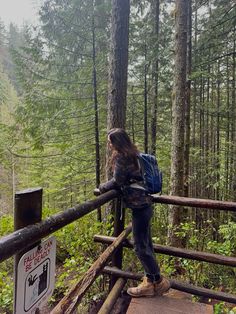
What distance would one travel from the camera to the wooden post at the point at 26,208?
138cm

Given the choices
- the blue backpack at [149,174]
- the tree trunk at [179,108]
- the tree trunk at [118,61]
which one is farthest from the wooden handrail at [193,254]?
the tree trunk at [179,108]

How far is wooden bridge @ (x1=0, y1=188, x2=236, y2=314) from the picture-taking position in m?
1.38

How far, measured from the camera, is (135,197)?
9.12 feet

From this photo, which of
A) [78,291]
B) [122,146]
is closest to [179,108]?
[122,146]

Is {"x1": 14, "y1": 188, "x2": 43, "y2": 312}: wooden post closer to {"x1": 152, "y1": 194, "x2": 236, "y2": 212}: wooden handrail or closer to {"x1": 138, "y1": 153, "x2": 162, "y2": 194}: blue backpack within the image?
{"x1": 138, "y1": 153, "x2": 162, "y2": 194}: blue backpack

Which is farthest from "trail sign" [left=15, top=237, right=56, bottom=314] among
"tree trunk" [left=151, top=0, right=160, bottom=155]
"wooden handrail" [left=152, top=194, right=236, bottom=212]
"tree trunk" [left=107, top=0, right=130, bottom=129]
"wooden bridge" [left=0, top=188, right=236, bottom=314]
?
"tree trunk" [left=151, top=0, right=160, bottom=155]

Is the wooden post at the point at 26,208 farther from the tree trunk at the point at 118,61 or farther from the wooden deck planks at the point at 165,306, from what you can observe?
the tree trunk at the point at 118,61

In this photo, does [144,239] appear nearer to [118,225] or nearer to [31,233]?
[118,225]

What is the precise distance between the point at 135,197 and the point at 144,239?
47cm

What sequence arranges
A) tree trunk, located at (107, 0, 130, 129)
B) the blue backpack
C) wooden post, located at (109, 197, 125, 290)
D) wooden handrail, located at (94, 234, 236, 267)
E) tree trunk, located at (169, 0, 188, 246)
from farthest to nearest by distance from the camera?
tree trunk, located at (169, 0, 188, 246)
tree trunk, located at (107, 0, 130, 129)
wooden post, located at (109, 197, 125, 290)
wooden handrail, located at (94, 234, 236, 267)
the blue backpack

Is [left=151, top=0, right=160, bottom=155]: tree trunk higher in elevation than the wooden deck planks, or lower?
higher

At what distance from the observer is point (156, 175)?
286 cm

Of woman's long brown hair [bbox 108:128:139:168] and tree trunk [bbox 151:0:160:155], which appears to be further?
tree trunk [bbox 151:0:160:155]

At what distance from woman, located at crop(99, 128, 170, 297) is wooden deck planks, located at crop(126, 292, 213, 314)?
68 millimetres
